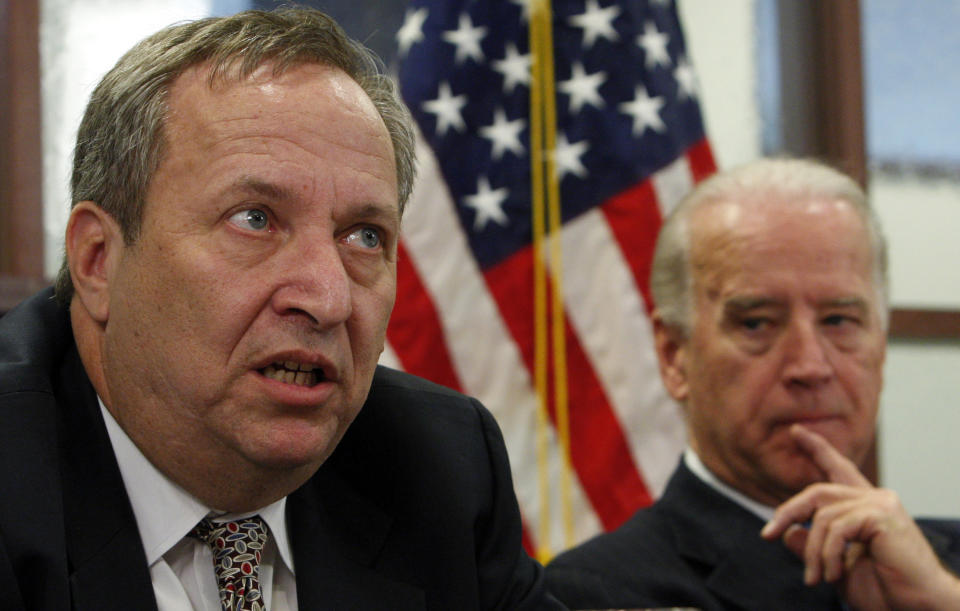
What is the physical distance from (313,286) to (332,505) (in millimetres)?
423

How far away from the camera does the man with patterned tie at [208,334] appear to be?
1.17 metres

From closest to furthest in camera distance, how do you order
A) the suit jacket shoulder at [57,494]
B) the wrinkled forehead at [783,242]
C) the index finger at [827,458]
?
the suit jacket shoulder at [57,494], the index finger at [827,458], the wrinkled forehead at [783,242]

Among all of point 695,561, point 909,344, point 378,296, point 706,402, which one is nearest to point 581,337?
point 706,402

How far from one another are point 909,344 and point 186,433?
2.66 m

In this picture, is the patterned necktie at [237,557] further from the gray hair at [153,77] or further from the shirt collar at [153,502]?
the gray hair at [153,77]

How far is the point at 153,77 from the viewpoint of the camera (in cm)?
126

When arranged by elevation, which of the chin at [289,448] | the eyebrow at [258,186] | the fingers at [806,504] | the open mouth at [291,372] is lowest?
the fingers at [806,504]

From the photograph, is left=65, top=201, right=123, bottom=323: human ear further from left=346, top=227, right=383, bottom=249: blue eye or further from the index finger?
the index finger

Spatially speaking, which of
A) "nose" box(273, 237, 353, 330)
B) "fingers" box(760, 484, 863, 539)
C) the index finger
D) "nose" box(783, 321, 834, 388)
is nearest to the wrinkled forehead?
"nose" box(783, 321, 834, 388)

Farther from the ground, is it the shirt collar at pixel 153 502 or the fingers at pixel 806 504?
the shirt collar at pixel 153 502

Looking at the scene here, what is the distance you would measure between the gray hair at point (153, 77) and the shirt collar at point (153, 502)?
253mm

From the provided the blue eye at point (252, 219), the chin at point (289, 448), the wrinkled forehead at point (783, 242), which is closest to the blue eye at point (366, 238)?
the blue eye at point (252, 219)

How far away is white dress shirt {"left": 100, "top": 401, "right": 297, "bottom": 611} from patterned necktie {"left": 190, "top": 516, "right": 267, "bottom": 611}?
0.01 meters

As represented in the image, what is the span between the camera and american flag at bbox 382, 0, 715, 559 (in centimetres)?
270
